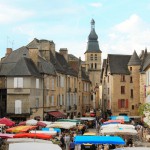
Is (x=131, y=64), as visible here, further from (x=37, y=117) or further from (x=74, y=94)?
(x=37, y=117)

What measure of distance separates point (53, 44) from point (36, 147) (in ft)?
166

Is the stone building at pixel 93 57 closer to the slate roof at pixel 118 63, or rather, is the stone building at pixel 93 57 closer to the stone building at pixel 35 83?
the slate roof at pixel 118 63

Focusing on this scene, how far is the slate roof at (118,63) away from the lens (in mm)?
Result: 71625

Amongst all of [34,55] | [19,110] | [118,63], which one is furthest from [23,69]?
[118,63]

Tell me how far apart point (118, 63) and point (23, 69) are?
26623mm

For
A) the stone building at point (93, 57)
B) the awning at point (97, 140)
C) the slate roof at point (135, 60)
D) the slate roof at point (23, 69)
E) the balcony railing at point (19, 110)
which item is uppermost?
the stone building at point (93, 57)

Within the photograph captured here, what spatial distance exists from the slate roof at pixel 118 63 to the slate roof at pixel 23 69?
→ 2252cm

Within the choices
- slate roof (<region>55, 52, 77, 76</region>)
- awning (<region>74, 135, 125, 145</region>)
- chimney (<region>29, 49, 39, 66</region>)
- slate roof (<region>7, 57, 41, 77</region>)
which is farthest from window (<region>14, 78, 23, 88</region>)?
awning (<region>74, 135, 125, 145</region>)

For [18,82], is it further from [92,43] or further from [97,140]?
[92,43]

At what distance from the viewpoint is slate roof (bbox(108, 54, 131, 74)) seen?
A: 235 feet

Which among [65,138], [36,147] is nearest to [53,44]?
[65,138]

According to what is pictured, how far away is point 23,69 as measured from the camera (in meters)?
50.2

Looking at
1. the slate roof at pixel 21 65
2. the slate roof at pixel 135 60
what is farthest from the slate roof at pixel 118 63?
the slate roof at pixel 21 65

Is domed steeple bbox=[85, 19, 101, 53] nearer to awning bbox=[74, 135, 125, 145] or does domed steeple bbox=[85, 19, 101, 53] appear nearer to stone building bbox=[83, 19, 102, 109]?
stone building bbox=[83, 19, 102, 109]
